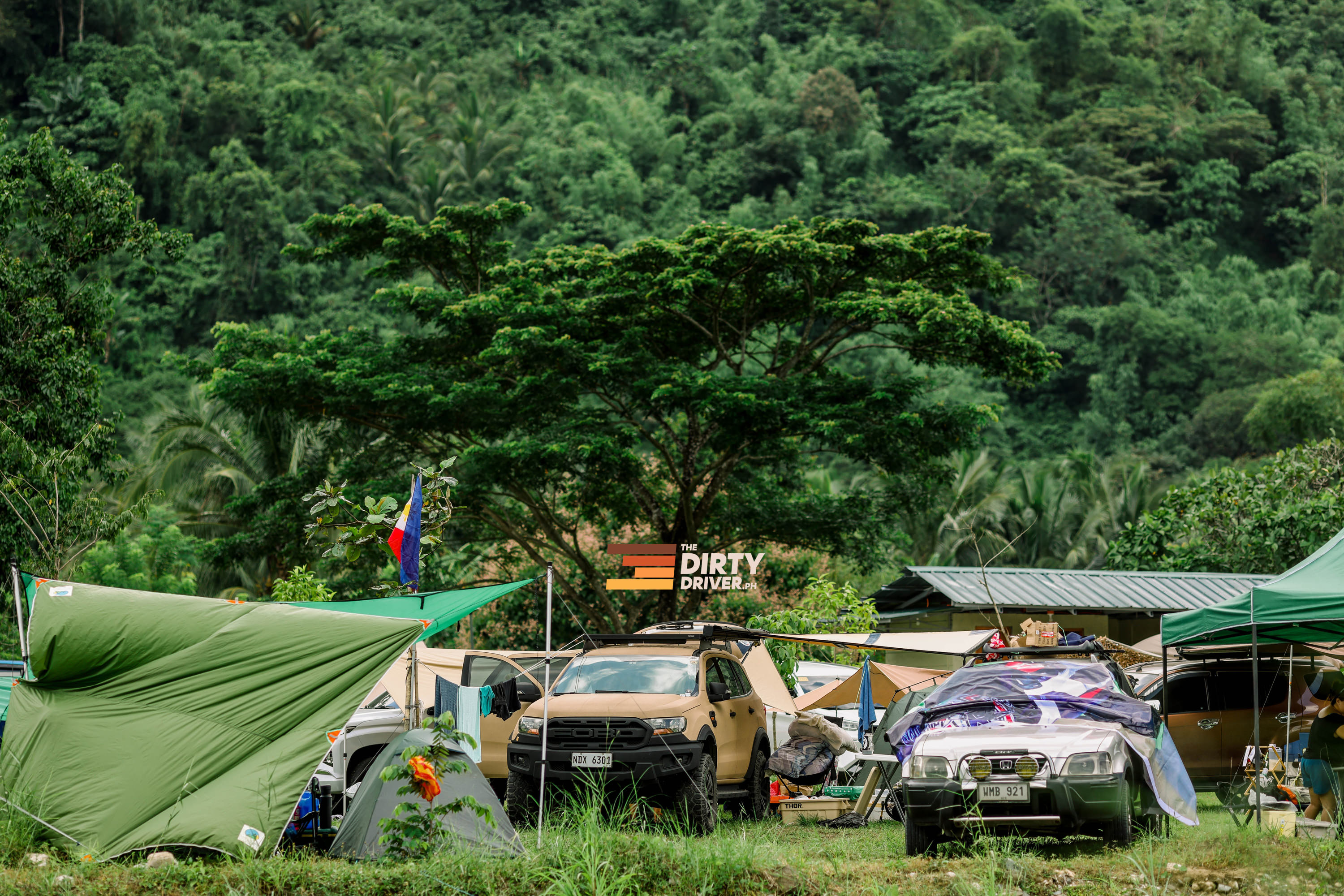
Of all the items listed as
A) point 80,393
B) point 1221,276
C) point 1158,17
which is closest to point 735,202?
point 1221,276

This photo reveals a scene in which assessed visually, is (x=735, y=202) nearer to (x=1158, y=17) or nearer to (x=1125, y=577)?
(x=1158, y=17)

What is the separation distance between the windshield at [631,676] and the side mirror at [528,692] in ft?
1.97

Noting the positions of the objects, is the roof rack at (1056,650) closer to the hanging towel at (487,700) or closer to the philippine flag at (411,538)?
the hanging towel at (487,700)

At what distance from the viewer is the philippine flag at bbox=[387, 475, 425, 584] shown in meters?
11.5

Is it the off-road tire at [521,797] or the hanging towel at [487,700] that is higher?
the hanging towel at [487,700]

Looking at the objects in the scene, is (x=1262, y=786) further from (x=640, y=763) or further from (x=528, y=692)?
(x=528, y=692)

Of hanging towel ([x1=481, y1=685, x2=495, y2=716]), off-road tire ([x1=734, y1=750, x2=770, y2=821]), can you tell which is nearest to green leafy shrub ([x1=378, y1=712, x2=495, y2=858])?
hanging towel ([x1=481, y1=685, x2=495, y2=716])

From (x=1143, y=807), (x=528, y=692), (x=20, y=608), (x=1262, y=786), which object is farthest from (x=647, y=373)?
(x=1143, y=807)

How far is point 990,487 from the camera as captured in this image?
37.7 m

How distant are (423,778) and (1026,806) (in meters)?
4.23

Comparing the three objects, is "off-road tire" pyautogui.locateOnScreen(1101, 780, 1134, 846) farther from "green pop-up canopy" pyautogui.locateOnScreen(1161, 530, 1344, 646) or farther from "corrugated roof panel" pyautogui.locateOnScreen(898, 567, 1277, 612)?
"corrugated roof panel" pyautogui.locateOnScreen(898, 567, 1277, 612)

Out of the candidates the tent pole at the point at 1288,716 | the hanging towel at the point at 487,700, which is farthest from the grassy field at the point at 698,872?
the tent pole at the point at 1288,716

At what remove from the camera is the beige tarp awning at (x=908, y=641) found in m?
11.9

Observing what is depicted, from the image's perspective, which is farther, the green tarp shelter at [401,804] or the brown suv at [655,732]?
the brown suv at [655,732]
